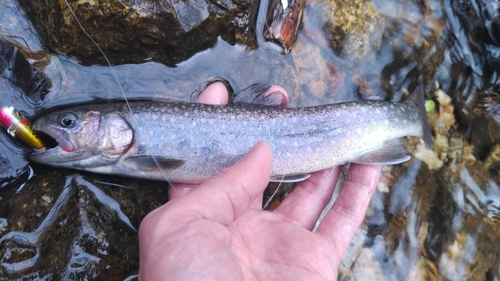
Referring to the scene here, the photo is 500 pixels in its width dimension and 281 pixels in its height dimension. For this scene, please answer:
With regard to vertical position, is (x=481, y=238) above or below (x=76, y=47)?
below

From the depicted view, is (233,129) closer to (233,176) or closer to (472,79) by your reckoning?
(233,176)

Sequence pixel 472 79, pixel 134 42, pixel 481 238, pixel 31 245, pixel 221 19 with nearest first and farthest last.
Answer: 1. pixel 31 245
2. pixel 134 42
3. pixel 221 19
4. pixel 481 238
5. pixel 472 79

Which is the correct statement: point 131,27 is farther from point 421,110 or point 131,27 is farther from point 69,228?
point 421,110

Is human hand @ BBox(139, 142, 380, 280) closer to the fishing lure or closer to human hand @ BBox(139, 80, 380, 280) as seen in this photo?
human hand @ BBox(139, 80, 380, 280)

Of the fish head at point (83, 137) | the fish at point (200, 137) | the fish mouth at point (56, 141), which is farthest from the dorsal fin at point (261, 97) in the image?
the fish mouth at point (56, 141)

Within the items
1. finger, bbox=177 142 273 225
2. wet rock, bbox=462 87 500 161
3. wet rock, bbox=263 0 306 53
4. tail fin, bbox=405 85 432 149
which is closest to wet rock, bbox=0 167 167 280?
finger, bbox=177 142 273 225

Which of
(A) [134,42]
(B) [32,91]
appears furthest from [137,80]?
(B) [32,91]

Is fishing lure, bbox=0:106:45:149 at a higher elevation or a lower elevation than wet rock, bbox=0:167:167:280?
higher
